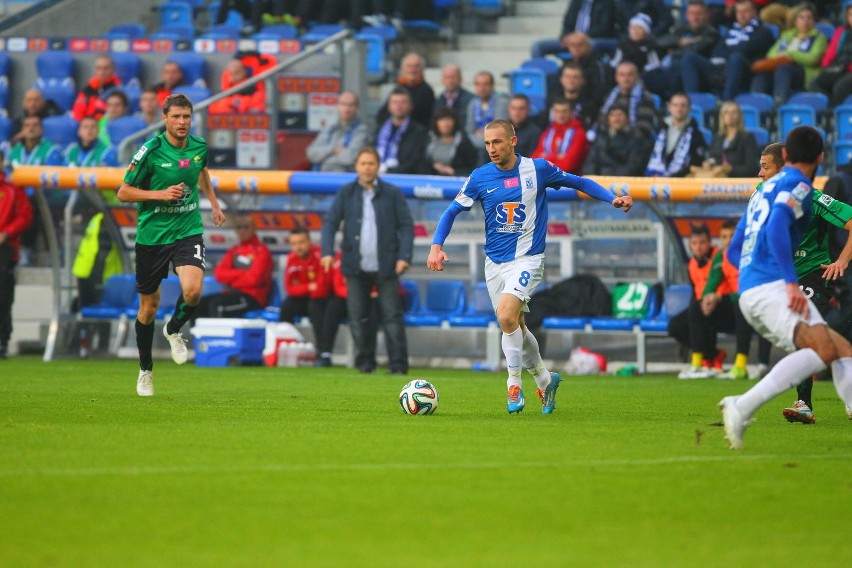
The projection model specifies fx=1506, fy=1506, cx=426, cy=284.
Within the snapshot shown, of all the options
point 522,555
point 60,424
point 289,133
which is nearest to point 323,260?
point 289,133

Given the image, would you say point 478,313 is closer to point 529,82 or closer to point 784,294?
point 529,82

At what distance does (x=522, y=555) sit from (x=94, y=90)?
17.9 m

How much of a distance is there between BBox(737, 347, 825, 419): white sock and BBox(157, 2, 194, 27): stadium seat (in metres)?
18.7

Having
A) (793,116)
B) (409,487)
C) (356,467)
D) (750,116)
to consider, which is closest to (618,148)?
(750,116)

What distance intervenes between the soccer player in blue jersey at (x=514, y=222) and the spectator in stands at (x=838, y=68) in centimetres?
872

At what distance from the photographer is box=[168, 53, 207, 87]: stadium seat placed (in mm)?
21484

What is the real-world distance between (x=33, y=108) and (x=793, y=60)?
10.5 metres

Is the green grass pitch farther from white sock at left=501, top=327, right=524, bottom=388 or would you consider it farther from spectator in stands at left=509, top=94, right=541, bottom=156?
spectator in stands at left=509, top=94, right=541, bottom=156

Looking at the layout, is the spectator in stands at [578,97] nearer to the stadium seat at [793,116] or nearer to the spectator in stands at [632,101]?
A: the spectator in stands at [632,101]

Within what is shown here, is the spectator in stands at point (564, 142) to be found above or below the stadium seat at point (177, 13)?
below

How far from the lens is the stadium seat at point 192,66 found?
2148 centimetres

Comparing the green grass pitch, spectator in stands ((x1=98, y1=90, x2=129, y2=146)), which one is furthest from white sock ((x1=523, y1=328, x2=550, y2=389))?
spectator in stands ((x1=98, y1=90, x2=129, y2=146))

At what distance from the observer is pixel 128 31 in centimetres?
2445

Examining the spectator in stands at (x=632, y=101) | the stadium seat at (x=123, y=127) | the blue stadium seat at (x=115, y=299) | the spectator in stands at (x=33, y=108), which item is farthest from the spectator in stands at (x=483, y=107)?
the spectator in stands at (x=33, y=108)
